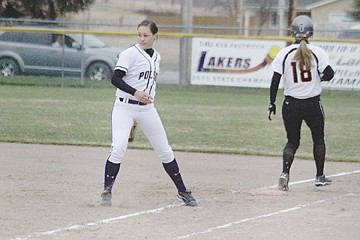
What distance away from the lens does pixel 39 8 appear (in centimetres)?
3416

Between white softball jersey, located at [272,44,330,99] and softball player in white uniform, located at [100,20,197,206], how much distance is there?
1.74 metres

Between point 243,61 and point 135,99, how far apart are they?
1868cm

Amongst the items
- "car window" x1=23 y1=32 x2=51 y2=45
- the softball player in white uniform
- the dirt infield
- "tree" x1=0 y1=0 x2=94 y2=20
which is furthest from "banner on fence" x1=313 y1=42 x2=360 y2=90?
the softball player in white uniform

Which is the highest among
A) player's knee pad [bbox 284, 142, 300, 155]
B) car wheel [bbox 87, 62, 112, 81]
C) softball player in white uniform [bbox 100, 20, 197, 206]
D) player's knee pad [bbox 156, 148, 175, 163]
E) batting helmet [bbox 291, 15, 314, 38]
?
batting helmet [bbox 291, 15, 314, 38]

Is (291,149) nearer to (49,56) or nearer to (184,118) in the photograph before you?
(184,118)

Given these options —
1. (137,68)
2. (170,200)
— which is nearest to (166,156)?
(170,200)

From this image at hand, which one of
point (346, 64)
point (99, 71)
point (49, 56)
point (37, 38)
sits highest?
point (37, 38)

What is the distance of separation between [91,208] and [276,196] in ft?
6.98

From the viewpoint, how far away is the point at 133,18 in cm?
4809

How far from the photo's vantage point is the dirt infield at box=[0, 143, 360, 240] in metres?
7.91

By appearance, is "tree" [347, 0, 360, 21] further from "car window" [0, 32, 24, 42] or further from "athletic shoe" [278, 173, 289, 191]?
"athletic shoe" [278, 173, 289, 191]

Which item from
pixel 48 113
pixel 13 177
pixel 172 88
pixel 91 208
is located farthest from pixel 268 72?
pixel 91 208

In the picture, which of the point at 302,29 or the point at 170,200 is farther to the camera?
the point at 302,29

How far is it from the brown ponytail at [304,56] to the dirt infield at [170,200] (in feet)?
4.59
